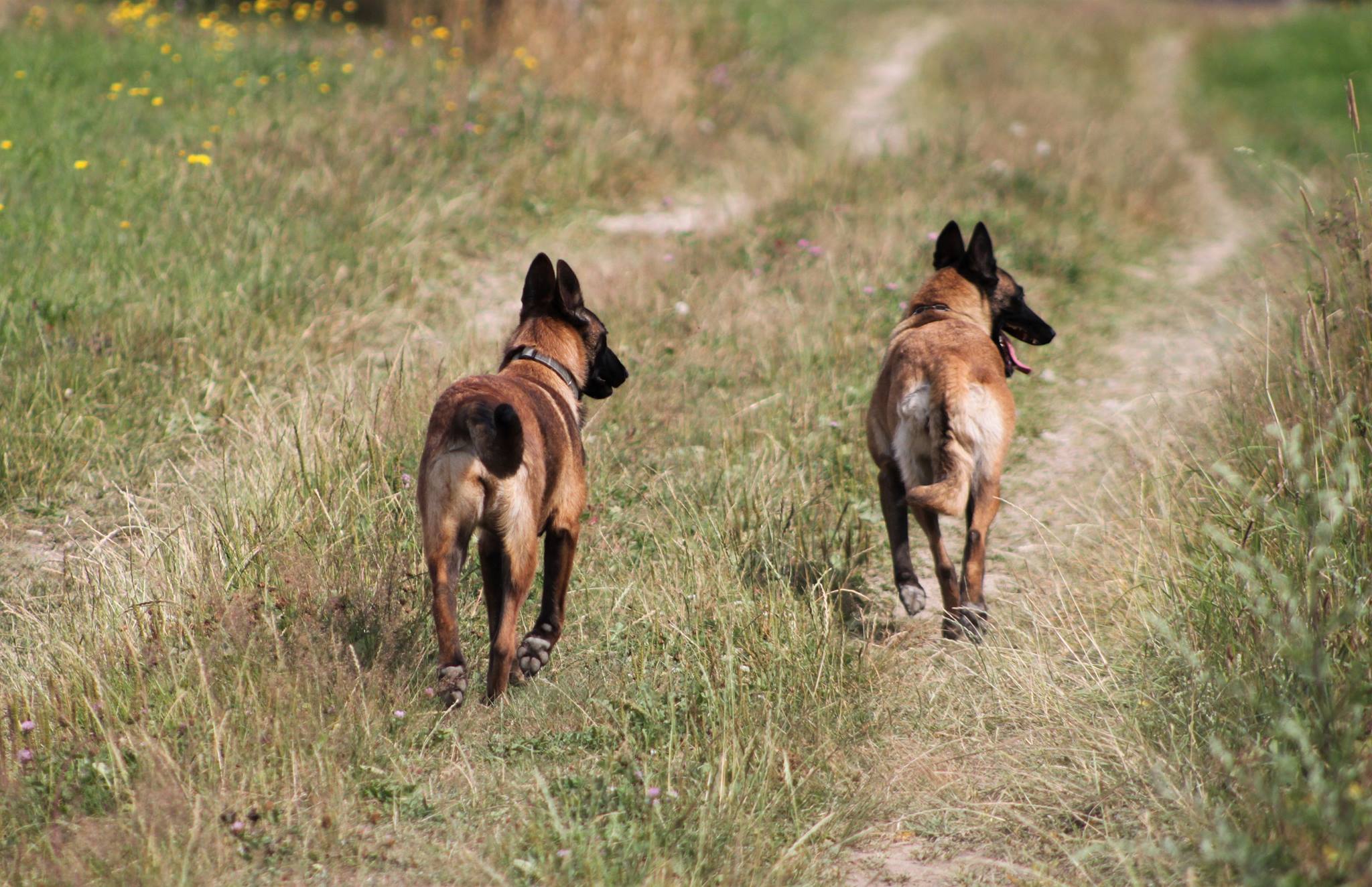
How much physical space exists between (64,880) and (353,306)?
17.1ft

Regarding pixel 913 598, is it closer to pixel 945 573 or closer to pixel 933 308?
pixel 945 573

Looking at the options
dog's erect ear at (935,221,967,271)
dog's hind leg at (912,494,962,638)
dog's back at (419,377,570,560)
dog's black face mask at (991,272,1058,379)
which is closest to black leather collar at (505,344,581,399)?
dog's back at (419,377,570,560)

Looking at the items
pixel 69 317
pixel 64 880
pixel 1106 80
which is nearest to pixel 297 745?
pixel 64 880

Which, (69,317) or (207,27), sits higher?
(207,27)

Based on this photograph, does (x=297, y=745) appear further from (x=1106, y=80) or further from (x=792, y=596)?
(x=1106, y=80)

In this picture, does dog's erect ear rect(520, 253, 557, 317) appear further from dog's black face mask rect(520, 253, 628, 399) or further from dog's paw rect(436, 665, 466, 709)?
dog's paw rect(436, 665, 466, 709)

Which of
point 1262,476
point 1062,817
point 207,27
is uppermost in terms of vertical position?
point 207,27

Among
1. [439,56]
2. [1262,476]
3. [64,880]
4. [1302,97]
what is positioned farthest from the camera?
[1302,97]

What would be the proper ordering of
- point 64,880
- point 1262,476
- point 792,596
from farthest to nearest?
1. point 1262,476
2. point 792,596
3. point 64,880

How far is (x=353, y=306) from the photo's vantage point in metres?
7.80

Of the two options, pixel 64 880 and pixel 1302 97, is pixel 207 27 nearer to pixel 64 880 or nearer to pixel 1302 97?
pixel 64 880

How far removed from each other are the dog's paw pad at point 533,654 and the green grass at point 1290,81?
12.3m

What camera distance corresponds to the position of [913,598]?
16.0 feet

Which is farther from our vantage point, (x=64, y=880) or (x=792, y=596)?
(x=792, y=596)
